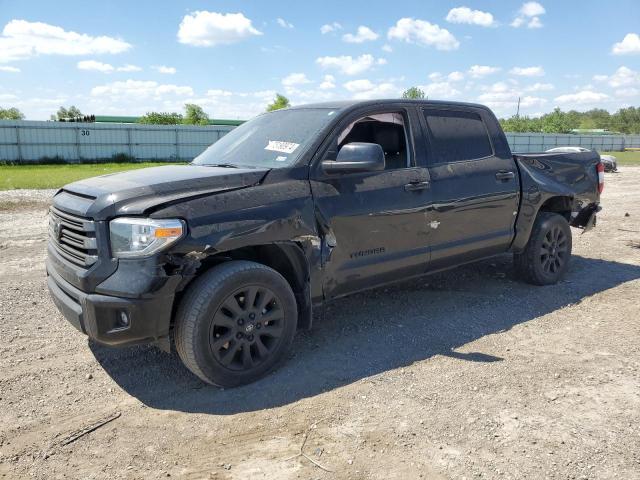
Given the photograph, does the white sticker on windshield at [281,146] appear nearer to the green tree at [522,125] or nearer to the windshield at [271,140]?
the windshield at [271,140]

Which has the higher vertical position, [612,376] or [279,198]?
[279,198]

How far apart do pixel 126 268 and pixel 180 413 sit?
3.11ft

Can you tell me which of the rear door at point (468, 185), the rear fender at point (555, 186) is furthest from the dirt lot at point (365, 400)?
the rear fender at point (555, 186)

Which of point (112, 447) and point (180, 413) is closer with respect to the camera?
point (112, 447)

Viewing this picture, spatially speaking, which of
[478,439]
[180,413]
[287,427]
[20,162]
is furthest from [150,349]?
[20,162]

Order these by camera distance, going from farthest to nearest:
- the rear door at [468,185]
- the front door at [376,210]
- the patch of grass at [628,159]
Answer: the patch of grass at [628,159] → the rear door at [468,185] → the front door at [376,210]

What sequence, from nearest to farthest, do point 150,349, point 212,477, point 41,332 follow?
point 212,477
point 150,349
point 41,332

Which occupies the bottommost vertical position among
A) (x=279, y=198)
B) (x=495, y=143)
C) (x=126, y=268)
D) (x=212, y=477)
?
(x=212, y=477)

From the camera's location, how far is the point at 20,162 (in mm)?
29328

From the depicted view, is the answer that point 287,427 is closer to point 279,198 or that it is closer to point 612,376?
point 279,198

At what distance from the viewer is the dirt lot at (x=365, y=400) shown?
2.77 m

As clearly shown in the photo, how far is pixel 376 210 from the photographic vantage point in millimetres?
4156

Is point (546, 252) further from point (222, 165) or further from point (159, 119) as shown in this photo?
point (159, 119)

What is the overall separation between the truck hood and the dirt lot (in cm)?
122
